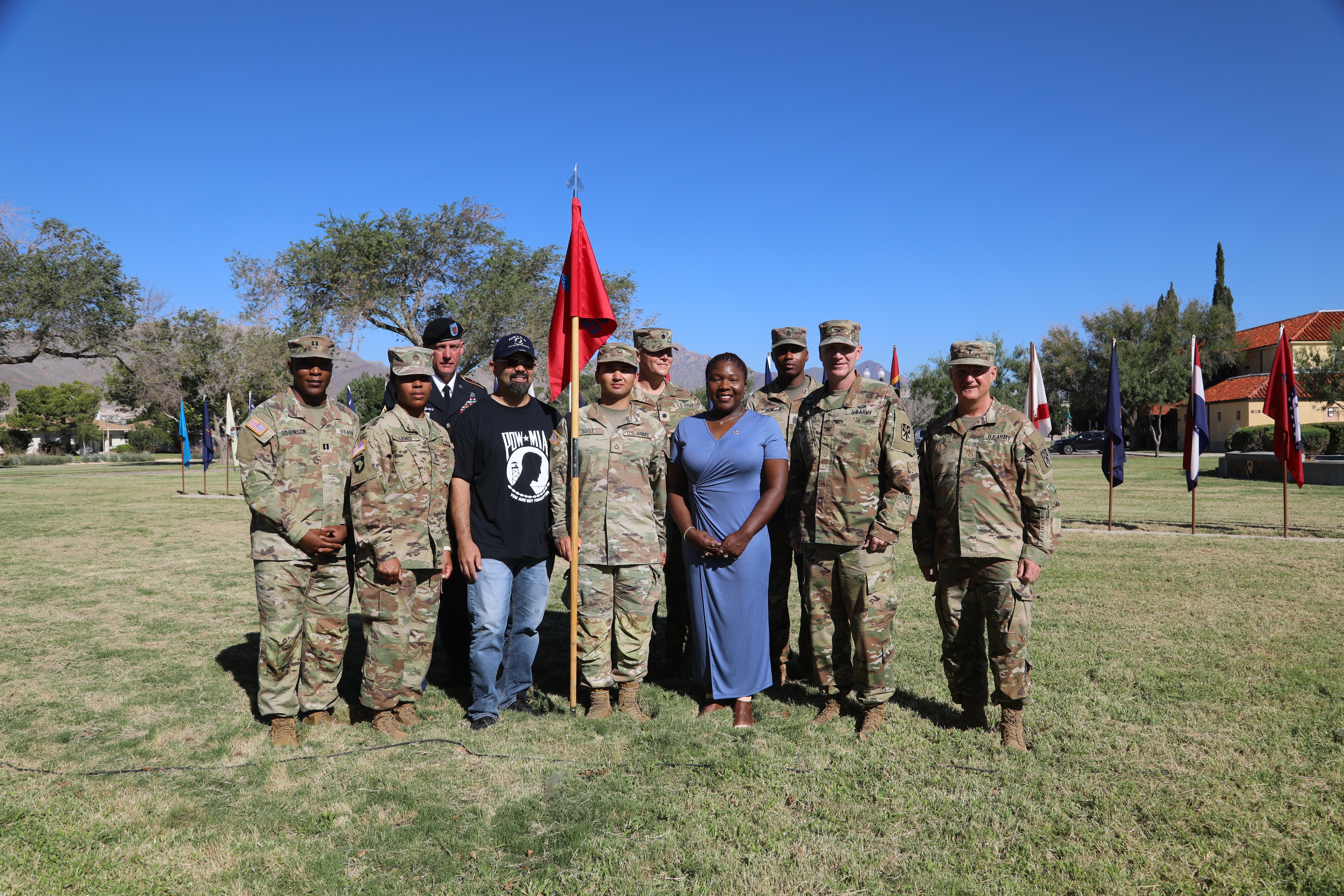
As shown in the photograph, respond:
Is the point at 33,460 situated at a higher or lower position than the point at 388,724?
higher

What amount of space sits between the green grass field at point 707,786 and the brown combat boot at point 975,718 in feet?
0.46

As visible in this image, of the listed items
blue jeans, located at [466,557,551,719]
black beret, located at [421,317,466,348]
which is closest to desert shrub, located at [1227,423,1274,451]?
blue jeans, located at [466,557,551,719]

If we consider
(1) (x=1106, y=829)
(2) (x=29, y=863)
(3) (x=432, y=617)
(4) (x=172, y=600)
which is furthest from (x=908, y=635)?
(4) (x=172, y=600)

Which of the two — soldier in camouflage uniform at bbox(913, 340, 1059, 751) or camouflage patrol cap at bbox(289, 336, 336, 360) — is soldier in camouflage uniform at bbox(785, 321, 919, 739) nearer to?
soldier in camouflage uniform at bbox(913, 340, 1059, 751)

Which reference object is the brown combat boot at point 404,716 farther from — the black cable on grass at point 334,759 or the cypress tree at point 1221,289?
the cypress tree at point 1221,289

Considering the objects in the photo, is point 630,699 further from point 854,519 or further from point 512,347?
point 512,347

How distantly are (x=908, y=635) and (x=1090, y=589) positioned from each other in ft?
10.3

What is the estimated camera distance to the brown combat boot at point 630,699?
500 centimetres

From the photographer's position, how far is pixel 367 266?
31453 millimetres

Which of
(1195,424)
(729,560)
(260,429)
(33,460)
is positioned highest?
(1195,424)

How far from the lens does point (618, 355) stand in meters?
4.85

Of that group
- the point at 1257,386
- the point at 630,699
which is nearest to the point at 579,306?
the point at 630,699

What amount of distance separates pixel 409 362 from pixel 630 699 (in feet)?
8.10

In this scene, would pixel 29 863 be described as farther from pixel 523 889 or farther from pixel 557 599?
pixel 557 599
